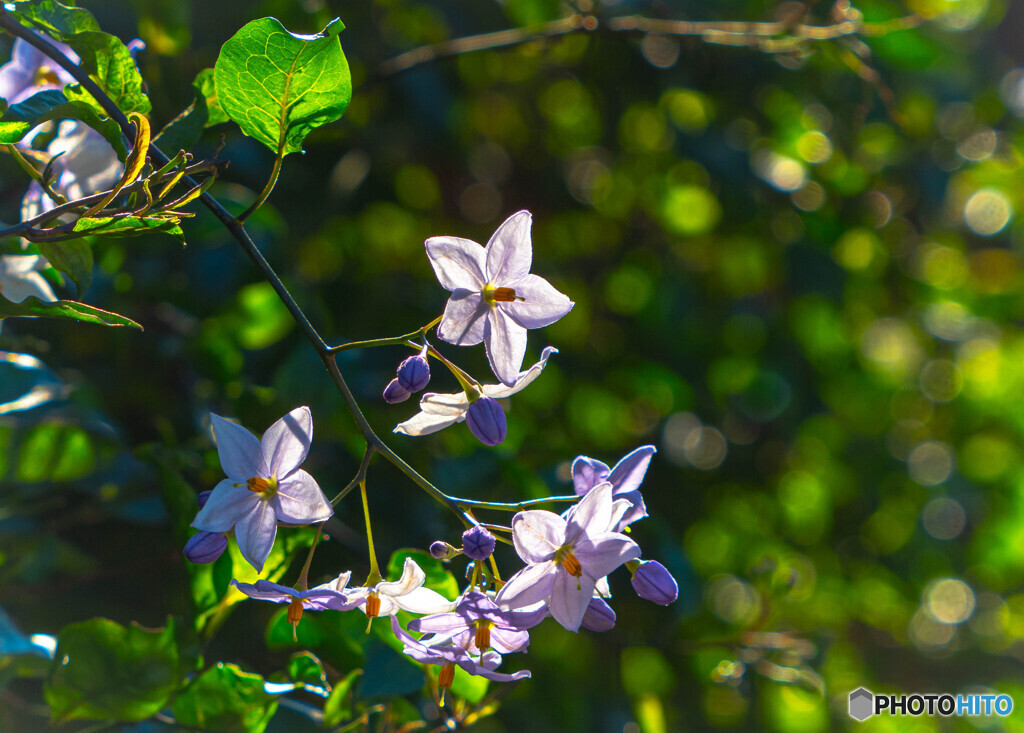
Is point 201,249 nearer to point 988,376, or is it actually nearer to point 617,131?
point 617,131

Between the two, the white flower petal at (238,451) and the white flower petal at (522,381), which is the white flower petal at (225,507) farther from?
the white flower petal at (522,381)

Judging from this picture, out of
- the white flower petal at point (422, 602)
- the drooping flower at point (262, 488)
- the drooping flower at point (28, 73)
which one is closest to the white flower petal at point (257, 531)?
the drooping flower at point (262, 488)

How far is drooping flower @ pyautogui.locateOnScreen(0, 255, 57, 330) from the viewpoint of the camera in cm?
66

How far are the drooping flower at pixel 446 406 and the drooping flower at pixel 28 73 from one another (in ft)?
1.45

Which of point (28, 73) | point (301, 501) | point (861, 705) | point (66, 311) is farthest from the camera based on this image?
point (861, 705)

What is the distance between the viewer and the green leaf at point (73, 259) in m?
0.58

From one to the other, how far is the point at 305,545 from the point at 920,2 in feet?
4.96

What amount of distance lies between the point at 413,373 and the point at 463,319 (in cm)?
6

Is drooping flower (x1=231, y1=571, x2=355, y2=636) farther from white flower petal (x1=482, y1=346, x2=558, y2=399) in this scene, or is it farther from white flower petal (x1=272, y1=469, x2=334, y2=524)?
white flower petal (x1=482, y1=346, x2=558, y2=399)

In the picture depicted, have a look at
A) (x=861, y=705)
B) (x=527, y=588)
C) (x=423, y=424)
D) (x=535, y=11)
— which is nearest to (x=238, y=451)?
(x=423, y=424)

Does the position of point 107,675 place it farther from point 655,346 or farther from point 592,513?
point 655,346

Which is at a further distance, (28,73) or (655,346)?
(655,346)

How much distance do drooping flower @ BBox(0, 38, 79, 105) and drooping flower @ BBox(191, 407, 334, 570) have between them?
0.37m

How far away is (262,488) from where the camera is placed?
59cm
